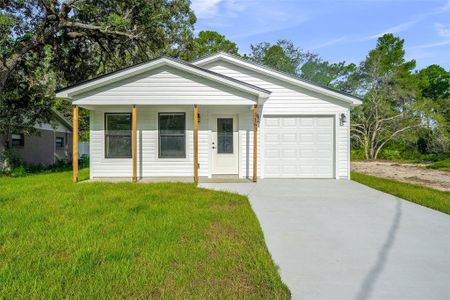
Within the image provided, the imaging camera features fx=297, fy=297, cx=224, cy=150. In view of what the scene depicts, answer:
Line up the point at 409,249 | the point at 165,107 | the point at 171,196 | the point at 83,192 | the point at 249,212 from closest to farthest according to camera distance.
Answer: the point at 409,249 → the point at 249,212 → the point at 171,196 → the point at 83,192 → the point at 165,107

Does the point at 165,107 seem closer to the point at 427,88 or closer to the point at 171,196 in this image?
the point at 171,196

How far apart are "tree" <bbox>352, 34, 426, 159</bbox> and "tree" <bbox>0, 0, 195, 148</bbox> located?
1677 cm

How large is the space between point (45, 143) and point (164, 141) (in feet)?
37.9

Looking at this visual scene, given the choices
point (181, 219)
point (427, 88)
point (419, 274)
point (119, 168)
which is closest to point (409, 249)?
point (419, 274)

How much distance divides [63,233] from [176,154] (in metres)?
6.18

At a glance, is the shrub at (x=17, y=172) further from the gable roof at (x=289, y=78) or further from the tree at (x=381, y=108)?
the tree at (x=381, y=108)

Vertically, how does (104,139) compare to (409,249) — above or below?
above

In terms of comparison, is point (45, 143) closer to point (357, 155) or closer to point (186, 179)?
point (186, 179)

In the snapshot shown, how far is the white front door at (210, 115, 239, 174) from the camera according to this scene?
10211 mm

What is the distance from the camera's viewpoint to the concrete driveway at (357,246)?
8.75 feet

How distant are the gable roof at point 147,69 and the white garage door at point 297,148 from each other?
1971 mm

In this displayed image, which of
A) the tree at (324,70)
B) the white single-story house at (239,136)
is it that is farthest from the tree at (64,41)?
the tree at (324,70)

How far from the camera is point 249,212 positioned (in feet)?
17.3

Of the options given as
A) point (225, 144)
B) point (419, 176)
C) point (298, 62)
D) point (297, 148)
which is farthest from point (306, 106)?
point (298, 62)
